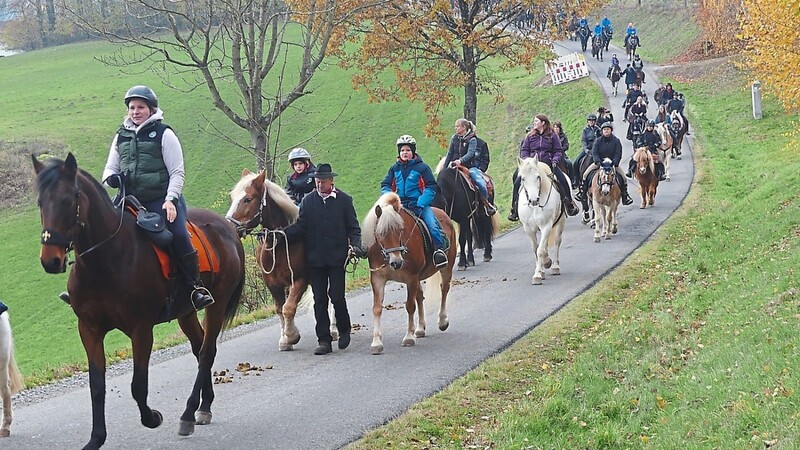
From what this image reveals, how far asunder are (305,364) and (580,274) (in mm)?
6722

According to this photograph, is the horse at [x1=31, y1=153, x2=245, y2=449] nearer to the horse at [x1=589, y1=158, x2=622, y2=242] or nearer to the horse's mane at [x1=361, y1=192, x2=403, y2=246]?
the horse's mane at [x1=361, y1=192, x2=403, y2=246]

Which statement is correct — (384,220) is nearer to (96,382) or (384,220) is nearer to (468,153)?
(96,382)

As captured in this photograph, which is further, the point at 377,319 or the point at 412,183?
the point at 412,183

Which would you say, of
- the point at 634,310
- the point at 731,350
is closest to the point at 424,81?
the point at 634,310

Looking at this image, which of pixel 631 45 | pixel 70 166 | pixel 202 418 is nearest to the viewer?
pixel 70 166

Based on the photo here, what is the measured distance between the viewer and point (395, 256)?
35.2 feet

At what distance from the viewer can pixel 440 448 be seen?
7215mm

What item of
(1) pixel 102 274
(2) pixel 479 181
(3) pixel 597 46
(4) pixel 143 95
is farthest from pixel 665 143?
(3) pixel 597 46

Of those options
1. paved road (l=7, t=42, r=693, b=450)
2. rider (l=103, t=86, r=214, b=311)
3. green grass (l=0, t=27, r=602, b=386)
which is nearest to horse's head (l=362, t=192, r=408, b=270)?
paved road (l=7, t=42, r=693, b=450)

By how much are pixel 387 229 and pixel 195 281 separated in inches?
136

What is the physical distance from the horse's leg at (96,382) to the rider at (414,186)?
537cm

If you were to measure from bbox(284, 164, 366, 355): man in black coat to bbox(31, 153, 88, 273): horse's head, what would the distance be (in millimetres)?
4483

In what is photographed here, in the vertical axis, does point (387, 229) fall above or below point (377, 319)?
above

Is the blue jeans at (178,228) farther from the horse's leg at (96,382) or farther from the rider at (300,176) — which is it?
the rider at (300,176)
